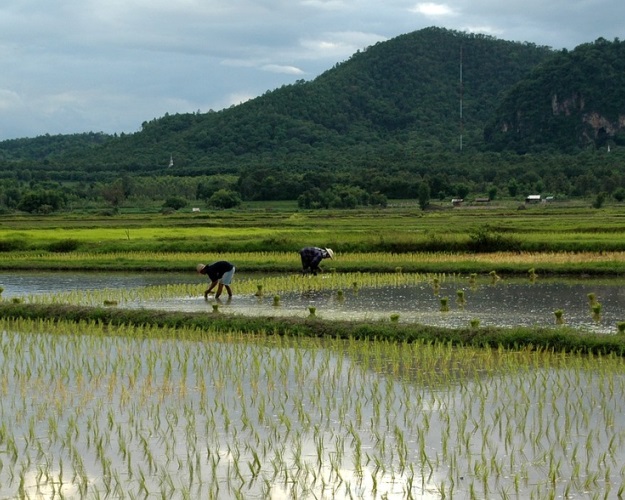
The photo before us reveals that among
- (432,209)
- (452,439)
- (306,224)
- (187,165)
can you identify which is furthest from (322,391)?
(187,165)

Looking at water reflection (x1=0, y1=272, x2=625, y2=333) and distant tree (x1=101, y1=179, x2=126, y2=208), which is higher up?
distant tree (x1=101, y1=179, x2=126, y2=208)

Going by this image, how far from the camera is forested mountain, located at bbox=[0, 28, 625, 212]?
6353 centimetres

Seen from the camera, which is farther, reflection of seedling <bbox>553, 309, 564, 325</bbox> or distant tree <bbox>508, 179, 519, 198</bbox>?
distant tree <bbox>508, 179, 519, 198</bbox>

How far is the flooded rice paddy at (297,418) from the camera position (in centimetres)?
562

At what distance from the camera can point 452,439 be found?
6414mm

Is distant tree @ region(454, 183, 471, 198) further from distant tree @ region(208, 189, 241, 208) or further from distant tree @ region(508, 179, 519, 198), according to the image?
distant tree @ region(208, 189, 241, 208)

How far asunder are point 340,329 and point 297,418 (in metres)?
3.64

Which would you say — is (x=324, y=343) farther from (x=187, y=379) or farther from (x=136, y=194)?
(x=136, y=194)

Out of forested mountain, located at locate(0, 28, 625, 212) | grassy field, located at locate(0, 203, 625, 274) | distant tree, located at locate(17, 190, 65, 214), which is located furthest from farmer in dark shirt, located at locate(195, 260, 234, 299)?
forested mountain, located at locate(0, 28, 625, 212)

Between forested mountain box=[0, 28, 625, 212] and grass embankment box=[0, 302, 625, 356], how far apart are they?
43.6m

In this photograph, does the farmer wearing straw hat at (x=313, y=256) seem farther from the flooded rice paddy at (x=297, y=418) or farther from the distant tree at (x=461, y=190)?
the distant tree at (x=461, y=190)

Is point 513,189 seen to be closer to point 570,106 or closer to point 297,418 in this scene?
point 570,106

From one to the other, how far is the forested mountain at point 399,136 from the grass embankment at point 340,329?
4359 centimetres

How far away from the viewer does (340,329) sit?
10672 millimetres
